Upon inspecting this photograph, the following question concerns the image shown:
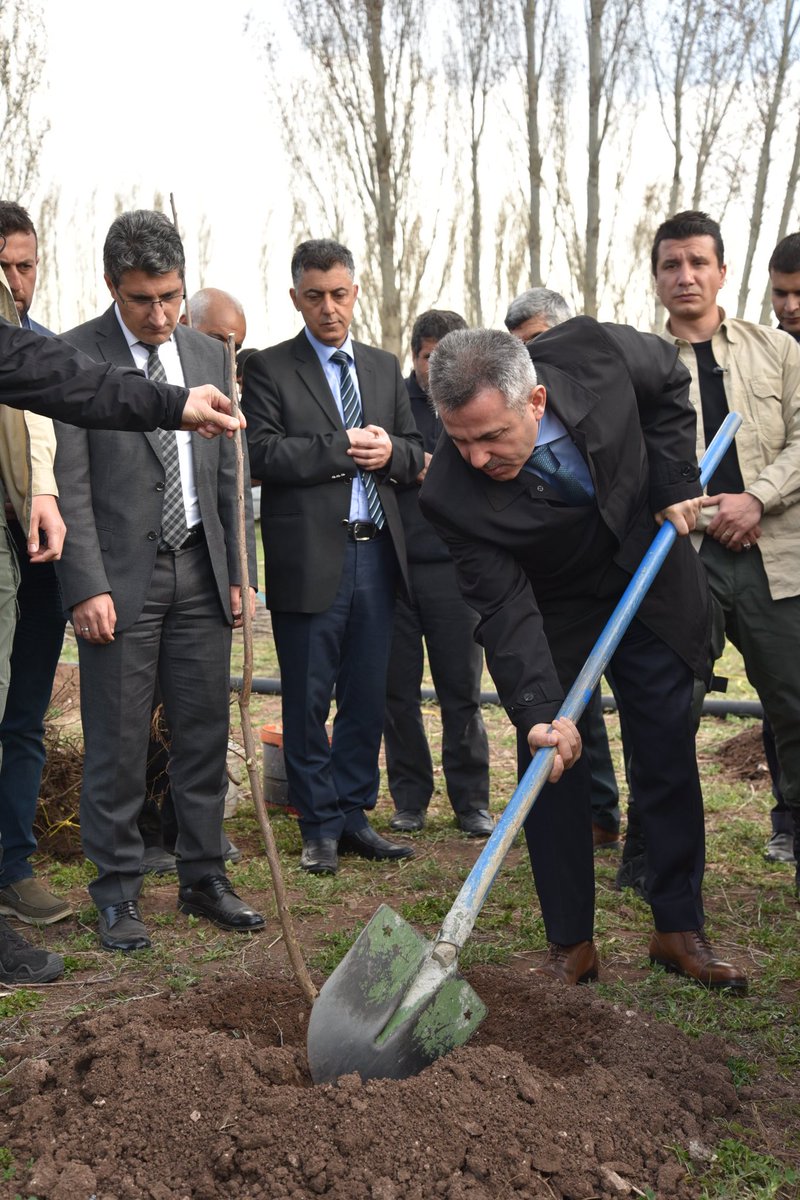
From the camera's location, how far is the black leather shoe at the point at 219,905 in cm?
384

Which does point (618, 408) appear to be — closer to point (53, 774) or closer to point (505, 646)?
point (505, 646)

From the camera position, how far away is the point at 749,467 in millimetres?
3986

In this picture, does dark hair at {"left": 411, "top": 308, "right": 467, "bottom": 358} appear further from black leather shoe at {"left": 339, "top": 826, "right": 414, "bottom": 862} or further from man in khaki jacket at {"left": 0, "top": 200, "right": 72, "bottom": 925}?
black leather shoe at {"left": 339, "top": 826, "right": 414, "bottom": 862}

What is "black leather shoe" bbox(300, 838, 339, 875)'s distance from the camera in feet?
14.4

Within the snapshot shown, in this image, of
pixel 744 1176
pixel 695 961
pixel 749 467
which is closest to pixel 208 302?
pixel 749 467

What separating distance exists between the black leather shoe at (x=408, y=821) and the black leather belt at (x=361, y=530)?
1.29m

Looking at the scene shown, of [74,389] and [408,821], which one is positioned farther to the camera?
[408,821]

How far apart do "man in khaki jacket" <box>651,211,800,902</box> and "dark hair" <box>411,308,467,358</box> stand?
1121 mm

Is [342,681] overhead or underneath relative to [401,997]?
overhead

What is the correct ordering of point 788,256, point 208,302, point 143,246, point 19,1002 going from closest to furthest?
point 19,1002 < point 143,246 < point 788,256 < point 208,302

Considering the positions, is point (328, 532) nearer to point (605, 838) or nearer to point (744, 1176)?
point (605, 838)

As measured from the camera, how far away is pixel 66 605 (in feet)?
11.9

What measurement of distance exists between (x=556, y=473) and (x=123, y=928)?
1.95m

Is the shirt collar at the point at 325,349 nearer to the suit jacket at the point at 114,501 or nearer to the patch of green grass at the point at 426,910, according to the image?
the suit jacket at the point at 114,501
